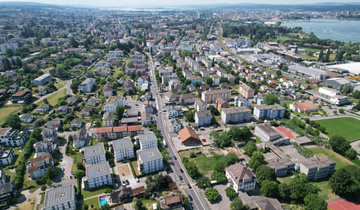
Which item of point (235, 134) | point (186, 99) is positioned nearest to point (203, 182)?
point (235, 134)

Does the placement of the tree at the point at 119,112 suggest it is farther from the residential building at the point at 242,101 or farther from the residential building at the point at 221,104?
the residential building at the point at 242,101

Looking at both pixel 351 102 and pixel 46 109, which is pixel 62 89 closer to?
pixel 46 109

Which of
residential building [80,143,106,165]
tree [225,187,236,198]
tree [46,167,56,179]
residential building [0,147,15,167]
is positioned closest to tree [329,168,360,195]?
tree [225,187,236,198]

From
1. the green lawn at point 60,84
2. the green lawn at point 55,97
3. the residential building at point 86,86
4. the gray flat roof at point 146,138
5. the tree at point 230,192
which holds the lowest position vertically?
the tree at point 230,192

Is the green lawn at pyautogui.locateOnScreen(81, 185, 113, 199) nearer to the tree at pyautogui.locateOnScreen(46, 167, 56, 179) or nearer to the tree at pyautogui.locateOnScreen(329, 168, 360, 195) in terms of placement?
the tree at pyautogui.locateOnScreen(46, 167, 56, 179)

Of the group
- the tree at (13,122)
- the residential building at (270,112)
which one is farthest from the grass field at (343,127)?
the tree at (13,122)

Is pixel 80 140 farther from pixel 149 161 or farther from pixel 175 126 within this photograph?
pixel 175 126

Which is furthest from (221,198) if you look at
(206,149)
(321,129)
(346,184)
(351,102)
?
(351,102)
